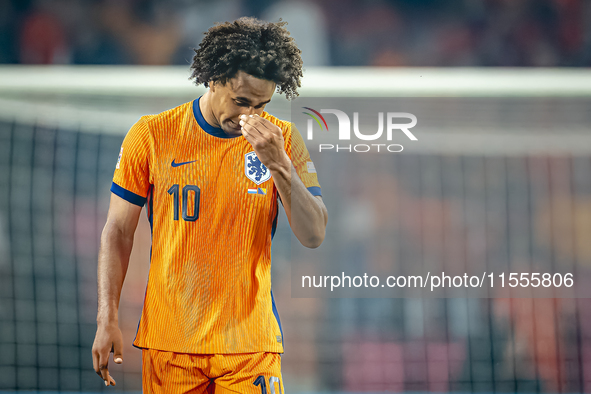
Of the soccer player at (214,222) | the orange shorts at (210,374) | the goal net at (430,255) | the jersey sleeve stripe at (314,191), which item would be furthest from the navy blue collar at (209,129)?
the goal net at (430,255)

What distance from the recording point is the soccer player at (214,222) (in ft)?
5.06

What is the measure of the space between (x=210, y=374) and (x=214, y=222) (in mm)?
488

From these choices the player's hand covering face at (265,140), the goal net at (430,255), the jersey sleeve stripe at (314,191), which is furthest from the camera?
the goal net at (430,255)

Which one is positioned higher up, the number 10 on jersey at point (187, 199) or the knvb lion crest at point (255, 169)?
the knvb lion crest at point (255, 169)

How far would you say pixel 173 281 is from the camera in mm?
1591

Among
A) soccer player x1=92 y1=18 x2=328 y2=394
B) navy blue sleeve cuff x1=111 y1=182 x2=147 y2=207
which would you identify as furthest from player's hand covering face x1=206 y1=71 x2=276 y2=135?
navy blue sleeve cuff x1=111 y1=182 x2=147 y2=207

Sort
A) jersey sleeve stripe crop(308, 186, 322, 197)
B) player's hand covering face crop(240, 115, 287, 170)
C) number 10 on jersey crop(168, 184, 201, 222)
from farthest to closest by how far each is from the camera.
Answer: jersey sleeve stripe crop(308, 186, 322, 197)
number 10 on jersey crop(168, 184, 201, 222)
player's hand covering face crop(240, 115, 287, 170)

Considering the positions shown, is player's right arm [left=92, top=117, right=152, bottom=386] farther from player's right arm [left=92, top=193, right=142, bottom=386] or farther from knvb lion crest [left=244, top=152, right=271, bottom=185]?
knvb lion crest [left=244, top=152, right=271, bottom=185]

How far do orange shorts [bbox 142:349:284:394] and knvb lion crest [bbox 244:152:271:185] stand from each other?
22.9 inches

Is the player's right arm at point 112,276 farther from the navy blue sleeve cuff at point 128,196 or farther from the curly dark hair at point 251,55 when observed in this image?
the curly dark hair at point 251,55

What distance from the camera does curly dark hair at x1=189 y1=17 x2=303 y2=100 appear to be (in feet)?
5.31

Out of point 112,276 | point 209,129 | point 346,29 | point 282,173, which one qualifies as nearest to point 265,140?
point 282,173

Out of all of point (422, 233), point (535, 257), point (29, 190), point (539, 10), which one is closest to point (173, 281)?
point (422, 233)

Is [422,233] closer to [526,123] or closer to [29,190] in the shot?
[526,123]
